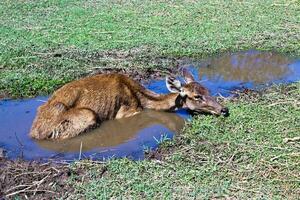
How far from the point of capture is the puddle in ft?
23.1

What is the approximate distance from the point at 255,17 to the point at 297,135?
7705 mm

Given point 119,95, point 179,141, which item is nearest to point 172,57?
point 119,95

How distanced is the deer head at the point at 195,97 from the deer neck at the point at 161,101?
72 mm

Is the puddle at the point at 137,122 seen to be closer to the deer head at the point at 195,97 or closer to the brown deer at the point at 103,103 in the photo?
the brown deer at the point at 103,103

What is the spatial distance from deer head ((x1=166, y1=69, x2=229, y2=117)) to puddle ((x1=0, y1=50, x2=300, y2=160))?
0.87 feet

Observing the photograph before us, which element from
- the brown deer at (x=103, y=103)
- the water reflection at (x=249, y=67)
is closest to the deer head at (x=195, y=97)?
the brown deer at (x=103, y=103)

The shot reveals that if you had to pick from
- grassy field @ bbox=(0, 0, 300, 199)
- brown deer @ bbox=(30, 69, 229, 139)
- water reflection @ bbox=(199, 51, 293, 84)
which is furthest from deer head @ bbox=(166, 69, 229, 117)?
water reflection @ bbox=(199, 51, 293, 84)

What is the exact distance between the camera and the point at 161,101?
8523mm

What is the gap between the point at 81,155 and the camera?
270 inches

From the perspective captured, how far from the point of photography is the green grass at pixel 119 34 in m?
10.0

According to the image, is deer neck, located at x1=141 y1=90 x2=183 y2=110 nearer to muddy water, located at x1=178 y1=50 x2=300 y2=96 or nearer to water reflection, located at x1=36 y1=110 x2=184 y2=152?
water reflection, located at x1=36 y1=110 x2=184 y2=152

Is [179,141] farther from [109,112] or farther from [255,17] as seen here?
[255,17]

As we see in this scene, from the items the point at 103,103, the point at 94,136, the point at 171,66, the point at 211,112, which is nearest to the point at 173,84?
the point at 211,112

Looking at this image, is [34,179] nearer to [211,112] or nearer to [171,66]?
[211,112]
